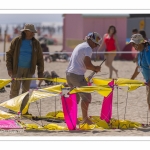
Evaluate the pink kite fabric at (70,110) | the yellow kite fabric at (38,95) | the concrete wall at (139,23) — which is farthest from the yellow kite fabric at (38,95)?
the concrete wall at (139,23)

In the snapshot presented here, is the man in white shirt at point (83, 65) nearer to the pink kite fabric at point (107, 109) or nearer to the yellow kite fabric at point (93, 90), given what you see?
the yellow kite fabric at point (93, 90)

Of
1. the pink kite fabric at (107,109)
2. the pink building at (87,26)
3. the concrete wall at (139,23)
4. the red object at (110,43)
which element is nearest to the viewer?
the pink kite fabric at (107,109)

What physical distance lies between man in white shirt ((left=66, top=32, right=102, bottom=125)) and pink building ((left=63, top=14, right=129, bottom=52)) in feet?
46.6

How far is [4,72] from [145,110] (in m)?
6.27

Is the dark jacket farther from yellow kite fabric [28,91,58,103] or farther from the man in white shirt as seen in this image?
yellow kite fabric [28,91,58,103]

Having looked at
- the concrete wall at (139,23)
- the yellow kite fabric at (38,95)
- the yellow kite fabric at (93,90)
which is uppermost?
the concrete wall at (139,23)

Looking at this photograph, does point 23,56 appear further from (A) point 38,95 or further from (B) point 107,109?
(B) point 107,109

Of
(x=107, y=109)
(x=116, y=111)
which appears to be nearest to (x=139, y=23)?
(x=116, y=111)

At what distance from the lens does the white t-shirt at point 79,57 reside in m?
7.56

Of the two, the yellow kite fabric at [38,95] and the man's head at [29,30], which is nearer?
the yellow kite fabric at [38,95]

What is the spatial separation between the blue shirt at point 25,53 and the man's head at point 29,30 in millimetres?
94

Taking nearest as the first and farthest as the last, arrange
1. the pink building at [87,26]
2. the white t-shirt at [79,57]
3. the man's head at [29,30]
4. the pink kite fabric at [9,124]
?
the pink kite fabric at [9,124] → the white t-shirt at [79,57] → the man's head at [29,30] → the pink building at [87,26]

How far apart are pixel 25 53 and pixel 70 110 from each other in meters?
1.63

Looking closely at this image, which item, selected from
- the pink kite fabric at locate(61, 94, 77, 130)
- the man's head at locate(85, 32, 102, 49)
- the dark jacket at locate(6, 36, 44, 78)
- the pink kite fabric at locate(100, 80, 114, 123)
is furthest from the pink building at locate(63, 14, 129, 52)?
the pink kite fabric at locate(61, 94, 77, 130)
